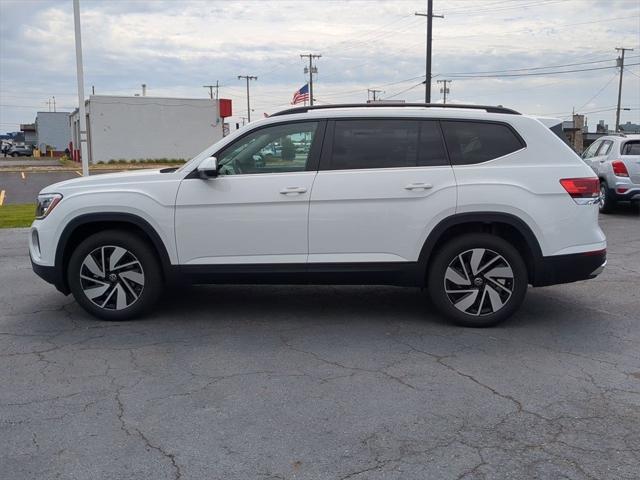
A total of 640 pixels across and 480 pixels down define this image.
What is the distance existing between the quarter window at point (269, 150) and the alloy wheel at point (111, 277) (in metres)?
1.16

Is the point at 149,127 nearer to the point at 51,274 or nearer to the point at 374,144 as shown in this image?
the point at 51,274

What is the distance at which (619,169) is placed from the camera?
44.4 feet

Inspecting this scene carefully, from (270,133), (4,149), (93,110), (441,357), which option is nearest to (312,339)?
(441,357)

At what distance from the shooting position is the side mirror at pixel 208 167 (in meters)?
5.57

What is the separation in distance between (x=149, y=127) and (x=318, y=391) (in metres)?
47.2

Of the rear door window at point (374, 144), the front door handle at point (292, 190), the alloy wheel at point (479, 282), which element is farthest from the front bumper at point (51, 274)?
the alloy wheel at point (479, 282)

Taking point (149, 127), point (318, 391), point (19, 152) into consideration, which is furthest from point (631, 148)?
point (19, 152)

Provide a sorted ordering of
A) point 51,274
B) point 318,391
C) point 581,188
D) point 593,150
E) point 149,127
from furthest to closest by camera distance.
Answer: point 149,127
point 593,150
point 51,274
point 581,188
point 318,391

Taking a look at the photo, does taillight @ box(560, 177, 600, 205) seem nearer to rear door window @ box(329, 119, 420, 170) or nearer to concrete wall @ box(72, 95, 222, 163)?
rear door window @ box(329, 119, 420, 170)

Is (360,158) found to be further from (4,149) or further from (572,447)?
(4,149)

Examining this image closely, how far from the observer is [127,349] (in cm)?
526

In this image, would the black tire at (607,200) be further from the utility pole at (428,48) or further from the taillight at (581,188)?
the utility pole at (428,48)

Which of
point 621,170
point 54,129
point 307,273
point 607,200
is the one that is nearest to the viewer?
point 307,273

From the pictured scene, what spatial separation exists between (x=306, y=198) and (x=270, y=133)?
0.69 meters
